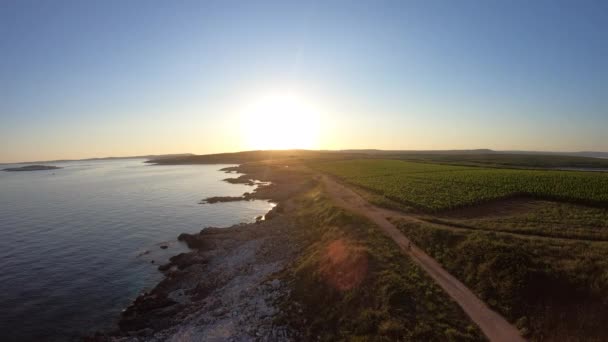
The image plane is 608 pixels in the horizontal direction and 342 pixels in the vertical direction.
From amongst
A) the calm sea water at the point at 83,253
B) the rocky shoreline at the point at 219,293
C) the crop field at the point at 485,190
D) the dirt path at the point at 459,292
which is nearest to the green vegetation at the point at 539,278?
the dirt path at the point at 459,292

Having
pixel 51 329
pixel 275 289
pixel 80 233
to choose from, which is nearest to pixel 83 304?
pixel 51 329

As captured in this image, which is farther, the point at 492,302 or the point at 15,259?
the point at 15,259

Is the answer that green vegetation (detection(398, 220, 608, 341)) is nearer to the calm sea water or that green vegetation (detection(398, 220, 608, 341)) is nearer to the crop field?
the crop field

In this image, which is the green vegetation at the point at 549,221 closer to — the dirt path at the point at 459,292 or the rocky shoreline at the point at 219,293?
the dirt path at the point at 459,292

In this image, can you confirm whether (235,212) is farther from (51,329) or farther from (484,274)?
(484,274)

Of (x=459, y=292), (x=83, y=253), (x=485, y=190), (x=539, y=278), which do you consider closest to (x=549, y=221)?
(x=485, y=190)

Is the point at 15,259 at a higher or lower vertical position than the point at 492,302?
lower

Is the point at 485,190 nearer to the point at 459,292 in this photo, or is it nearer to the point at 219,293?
the point at 459,292
